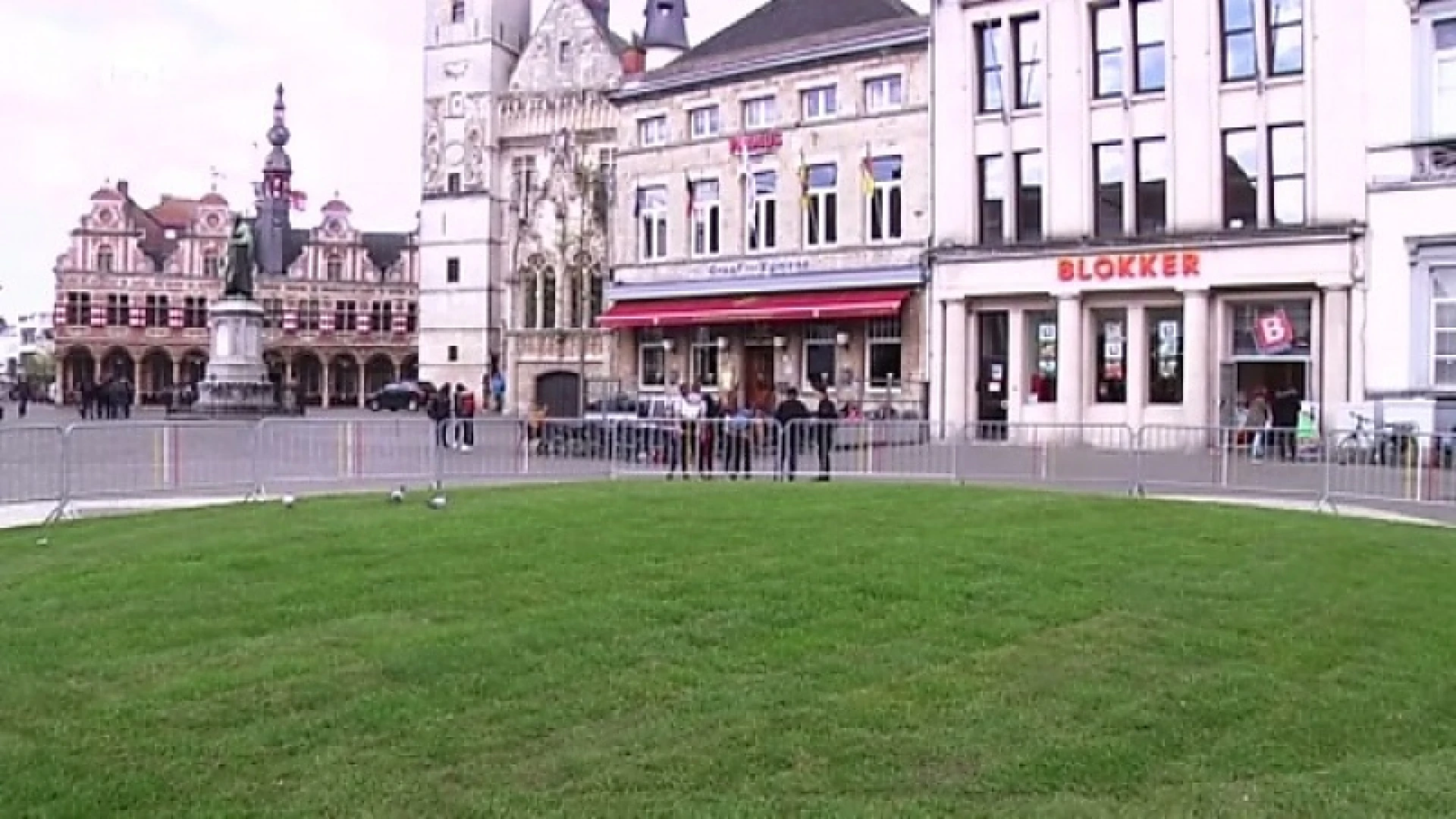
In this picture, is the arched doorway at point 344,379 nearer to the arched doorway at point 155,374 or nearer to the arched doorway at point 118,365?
the arched doorway at point 155,374

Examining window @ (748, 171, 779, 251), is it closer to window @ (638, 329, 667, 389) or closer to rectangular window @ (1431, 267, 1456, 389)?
window @ (638, 329, 667, 389)

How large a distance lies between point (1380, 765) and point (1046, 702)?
162 cm

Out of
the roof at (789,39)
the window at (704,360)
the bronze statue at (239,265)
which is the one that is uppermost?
the roof at (789,39)

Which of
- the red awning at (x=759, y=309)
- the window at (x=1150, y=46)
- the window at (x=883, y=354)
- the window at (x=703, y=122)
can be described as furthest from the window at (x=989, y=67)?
the window at (x=703, y=122)

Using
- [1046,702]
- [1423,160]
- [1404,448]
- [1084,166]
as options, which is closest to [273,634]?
[1046,702]

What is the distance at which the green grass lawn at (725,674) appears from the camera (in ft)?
20.5

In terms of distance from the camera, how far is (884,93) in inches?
1768

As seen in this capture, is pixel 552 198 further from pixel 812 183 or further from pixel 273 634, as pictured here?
pixel 273 634

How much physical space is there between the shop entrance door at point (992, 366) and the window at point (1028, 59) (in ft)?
19.2

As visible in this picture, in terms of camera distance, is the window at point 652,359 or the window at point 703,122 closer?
the window at point 703,122

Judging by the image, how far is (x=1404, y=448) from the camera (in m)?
19.3

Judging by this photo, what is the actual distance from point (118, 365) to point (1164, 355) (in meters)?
83.7

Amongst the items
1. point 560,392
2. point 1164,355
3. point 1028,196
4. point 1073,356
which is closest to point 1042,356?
point 1073,356

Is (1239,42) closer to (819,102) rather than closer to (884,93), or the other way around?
(884,93)
